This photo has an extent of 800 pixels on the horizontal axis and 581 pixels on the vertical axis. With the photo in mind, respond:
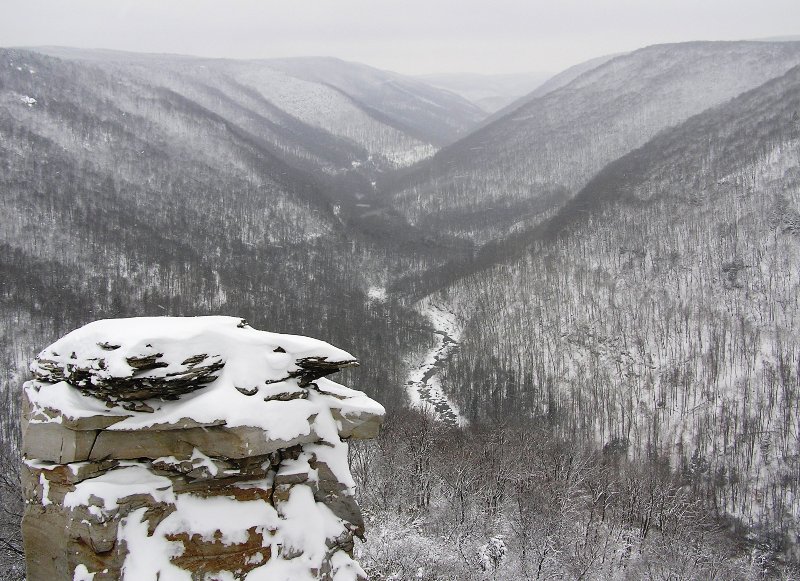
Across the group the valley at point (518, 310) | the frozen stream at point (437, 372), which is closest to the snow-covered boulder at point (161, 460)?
the valley at point (518, 310)

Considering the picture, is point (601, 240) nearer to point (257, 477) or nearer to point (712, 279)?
point (712, 279)

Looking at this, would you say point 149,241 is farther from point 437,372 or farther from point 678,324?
point 678,324

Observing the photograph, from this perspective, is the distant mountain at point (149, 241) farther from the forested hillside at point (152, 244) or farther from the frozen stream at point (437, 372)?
the frozen stream at point (437, 372)

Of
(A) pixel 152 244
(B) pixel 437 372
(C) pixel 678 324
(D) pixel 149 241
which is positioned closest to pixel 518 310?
(B) pixel 437 372

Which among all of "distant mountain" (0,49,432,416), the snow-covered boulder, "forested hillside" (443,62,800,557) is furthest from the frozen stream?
the snow-covered boulder

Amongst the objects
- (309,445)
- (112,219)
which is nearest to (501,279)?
(112,219)

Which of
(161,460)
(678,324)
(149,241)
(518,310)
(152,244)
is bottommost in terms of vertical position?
(518,310)
